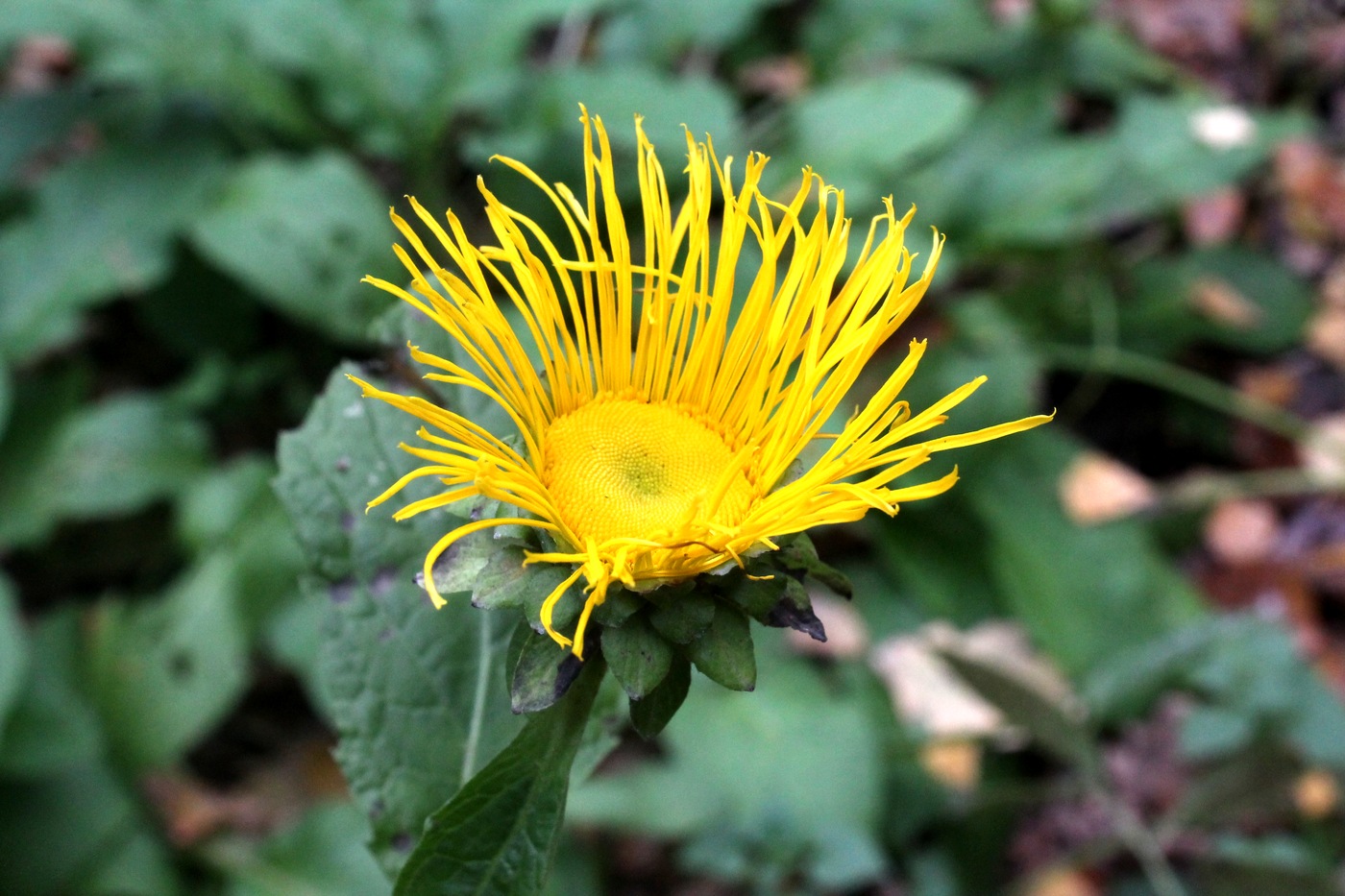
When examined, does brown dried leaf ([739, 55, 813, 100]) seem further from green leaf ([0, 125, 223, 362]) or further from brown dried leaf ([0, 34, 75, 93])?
brown dried leaf ([0, 34, 75, 93])

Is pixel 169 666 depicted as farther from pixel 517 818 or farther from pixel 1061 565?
pixel 1061 565

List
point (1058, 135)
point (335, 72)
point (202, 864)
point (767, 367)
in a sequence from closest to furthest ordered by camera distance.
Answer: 1. point (767, 367)
2. point (202, 864)
3. point (335, 72)
4. point (1058, 135)

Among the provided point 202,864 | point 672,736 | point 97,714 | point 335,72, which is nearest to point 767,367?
point 672,736


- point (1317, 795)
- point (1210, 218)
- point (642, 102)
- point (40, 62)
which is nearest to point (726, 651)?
point (642, 102)

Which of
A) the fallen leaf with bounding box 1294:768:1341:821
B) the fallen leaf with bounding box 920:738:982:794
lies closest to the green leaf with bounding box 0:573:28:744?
the fallen leaf with bounding box 920:738:982:794

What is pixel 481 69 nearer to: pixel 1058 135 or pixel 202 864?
pixel 1058 135

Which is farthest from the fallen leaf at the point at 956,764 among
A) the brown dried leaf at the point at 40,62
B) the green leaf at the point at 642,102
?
the brown dried leaf at the point at 40,62
